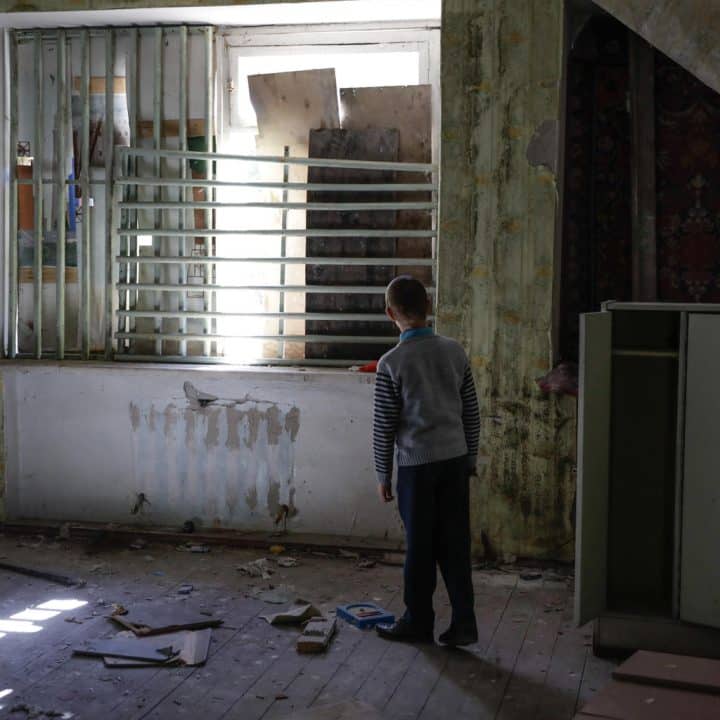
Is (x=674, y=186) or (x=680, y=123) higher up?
(x=680, y=123)

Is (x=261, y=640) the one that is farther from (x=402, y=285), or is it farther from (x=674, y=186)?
(x=674, y=186)

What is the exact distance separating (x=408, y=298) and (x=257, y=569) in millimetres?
1804

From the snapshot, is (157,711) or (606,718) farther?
(157,711)

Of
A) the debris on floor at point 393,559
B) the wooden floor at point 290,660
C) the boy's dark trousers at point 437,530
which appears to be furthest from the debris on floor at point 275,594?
the boy's dark trousers at point 437,530

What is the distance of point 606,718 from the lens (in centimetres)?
280

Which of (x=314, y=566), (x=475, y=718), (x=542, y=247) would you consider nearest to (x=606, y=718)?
(x=475, y=718)

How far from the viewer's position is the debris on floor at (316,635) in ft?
12.3

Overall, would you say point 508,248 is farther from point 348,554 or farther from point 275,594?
point 275,594

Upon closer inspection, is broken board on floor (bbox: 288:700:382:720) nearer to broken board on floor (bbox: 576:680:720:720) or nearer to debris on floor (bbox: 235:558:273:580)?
broken board on floor (bbox: 576:680:720:720)

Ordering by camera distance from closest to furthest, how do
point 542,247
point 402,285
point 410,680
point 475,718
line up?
1. point 475,718
2. point 410,680
3. point 402,285
4. point 542,247

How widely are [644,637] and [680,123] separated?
2691mm

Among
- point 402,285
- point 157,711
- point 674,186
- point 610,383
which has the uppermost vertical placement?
point 674,186

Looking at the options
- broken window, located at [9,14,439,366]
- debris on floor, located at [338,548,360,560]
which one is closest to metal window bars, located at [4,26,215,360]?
broken window, located at [9,14,439,366]

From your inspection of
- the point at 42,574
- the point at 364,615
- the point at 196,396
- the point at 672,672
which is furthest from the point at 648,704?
the point at 196,396
